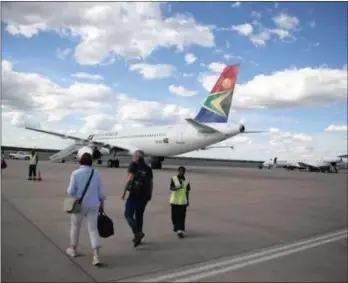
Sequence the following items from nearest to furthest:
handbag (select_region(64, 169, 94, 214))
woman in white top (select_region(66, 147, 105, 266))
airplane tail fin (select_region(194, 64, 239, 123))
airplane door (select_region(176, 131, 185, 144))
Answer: handbag (select_region(64, 169, 94, 214)) < woman in white top (select_region(66, 147, 105, 266)) < airplane tail fin (select_region(194, 64, 239, 123)) < airplane door (select_region(176, 131, 185, 144))

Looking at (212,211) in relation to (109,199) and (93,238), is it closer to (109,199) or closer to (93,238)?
(109,199)

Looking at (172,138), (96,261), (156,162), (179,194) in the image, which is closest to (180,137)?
(172,138)

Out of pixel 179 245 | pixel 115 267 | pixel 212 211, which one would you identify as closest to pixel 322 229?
pixel 212 211

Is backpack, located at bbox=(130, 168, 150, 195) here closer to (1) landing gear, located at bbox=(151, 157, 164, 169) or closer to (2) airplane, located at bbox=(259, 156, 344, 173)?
(1) landing gear, located at bbox=(151, 157, 164, 169)

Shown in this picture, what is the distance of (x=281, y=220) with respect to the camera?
9766 millimetres

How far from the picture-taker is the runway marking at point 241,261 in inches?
193

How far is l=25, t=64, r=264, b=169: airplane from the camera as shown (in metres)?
29.0

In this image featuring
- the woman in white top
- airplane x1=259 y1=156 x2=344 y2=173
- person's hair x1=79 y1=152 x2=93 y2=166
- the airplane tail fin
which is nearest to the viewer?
the woman in white top

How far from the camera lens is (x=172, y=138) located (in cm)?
3266

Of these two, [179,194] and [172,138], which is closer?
[179,194]

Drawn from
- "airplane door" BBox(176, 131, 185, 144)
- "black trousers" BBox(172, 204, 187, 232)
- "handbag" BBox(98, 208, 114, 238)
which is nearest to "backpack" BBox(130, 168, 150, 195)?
"handbag" BBox(98, 208, 114, 238)

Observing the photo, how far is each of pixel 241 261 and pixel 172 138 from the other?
1063 inches

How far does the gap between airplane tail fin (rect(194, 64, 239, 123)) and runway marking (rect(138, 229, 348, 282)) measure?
22.2m

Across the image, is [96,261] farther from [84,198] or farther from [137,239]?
[137,239]
